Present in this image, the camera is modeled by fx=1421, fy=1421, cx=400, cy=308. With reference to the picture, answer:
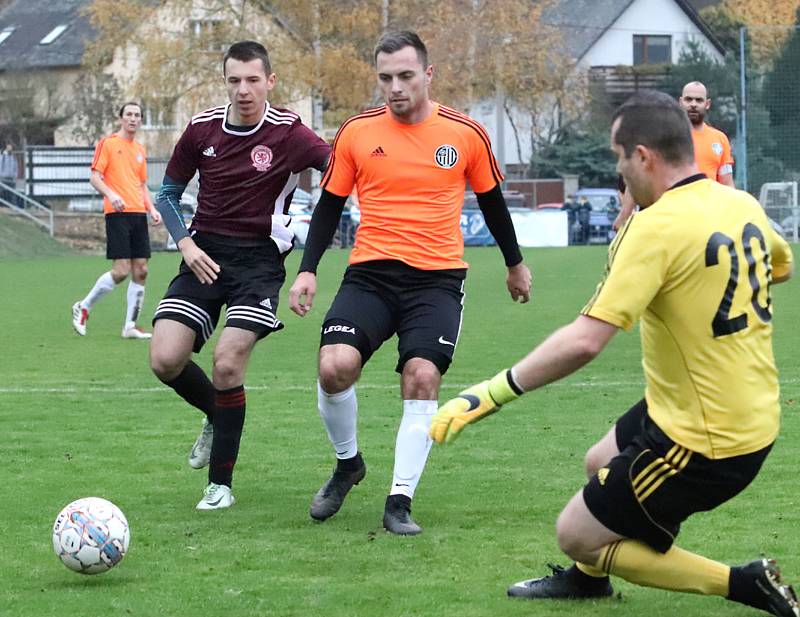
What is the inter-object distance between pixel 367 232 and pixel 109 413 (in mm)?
3623

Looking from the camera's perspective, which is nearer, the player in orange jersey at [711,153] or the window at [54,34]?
the player in orange jersey at [711,153]

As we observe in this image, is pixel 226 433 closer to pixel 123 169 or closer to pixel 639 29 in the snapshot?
pixel 123 169

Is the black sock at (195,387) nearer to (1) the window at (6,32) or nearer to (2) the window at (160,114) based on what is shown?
(2) the window at (160,114)

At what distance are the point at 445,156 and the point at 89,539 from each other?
7.71 feet

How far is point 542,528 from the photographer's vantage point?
6.05m

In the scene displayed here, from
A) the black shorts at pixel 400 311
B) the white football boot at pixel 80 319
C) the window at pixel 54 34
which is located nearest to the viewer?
the black shorts at pixel 400 311

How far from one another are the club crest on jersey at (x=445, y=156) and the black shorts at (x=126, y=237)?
327 inches

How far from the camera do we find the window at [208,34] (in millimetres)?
39938

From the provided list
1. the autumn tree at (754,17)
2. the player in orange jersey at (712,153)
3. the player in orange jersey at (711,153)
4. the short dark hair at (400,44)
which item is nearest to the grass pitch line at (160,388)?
the player in orange jersey at (711,153)

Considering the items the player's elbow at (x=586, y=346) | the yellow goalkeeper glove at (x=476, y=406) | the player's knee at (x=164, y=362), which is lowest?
the player's knee at (x=164, y=362)

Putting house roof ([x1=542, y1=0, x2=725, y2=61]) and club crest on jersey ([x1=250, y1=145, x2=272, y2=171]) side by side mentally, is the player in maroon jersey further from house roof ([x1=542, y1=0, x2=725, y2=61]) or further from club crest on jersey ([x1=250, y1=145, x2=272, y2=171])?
house roof ([x1=542, y1=0, x2=725, y2=61])

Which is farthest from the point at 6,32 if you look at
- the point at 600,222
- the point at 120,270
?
the point at 120,270

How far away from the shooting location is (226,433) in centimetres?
662

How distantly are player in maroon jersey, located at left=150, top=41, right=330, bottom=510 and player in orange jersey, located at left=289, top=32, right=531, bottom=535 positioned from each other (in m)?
0.43
